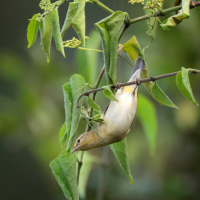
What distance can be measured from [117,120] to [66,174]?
15 centimetres

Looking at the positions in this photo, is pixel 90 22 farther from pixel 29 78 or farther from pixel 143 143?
pixel 143 143

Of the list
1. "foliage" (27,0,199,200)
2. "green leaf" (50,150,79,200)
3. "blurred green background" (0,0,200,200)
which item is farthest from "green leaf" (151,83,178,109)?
"blurred green background" (0,0,200,200)

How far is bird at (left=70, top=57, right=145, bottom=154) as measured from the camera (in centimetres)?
53

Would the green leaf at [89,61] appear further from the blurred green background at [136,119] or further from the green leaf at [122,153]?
the blurred green background at [136,119]

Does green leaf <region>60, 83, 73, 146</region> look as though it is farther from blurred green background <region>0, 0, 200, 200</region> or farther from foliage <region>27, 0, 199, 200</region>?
blurred green background <region>0, 0, 200, 200</region>

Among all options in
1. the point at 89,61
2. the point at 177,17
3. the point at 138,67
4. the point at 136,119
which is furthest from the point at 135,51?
the point at 136,119

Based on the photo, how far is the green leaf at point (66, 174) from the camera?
19.3 inches

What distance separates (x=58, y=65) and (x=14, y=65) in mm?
268

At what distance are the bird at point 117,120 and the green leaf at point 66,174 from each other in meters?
0.06

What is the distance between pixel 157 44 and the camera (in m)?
1.61

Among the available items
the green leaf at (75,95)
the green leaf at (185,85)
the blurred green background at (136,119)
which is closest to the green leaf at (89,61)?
the green leaf at (75,95)

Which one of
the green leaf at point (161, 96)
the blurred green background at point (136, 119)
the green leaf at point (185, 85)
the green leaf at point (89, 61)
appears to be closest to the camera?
the green leaf at point (185, 85)

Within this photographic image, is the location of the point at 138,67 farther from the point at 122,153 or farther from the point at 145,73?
the point at 122,153

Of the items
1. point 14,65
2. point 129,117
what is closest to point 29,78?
point 14,65
